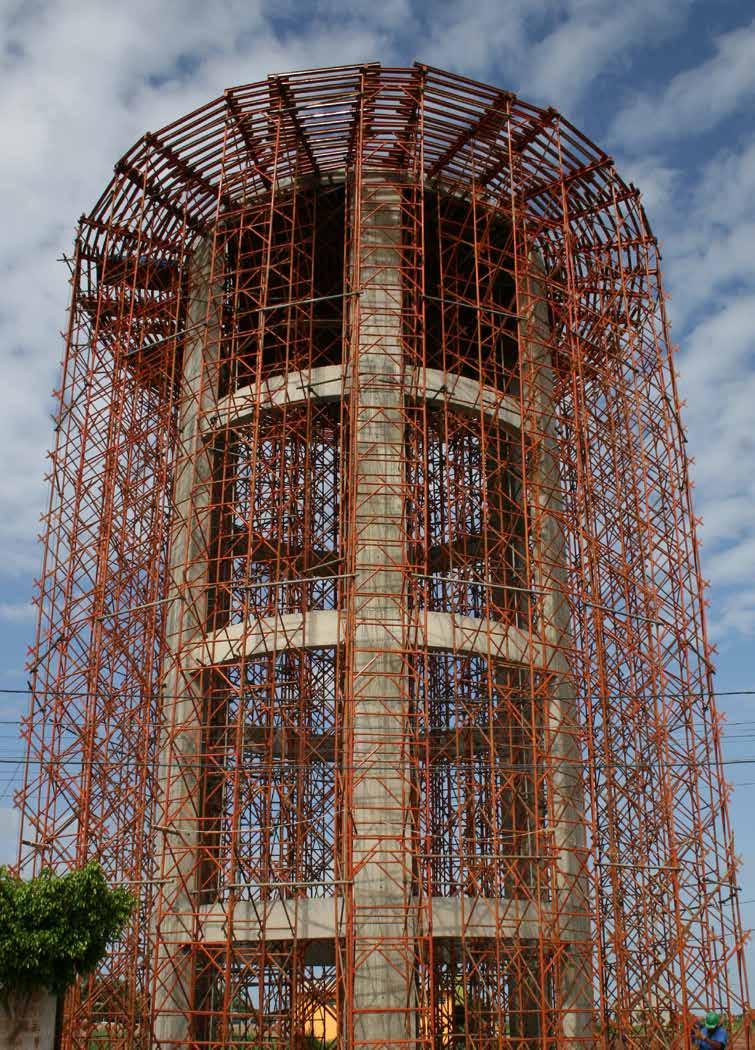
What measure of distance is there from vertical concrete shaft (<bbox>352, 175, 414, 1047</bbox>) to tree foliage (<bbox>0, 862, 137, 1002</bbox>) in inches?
167

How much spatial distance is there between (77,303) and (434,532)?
35.0 feet

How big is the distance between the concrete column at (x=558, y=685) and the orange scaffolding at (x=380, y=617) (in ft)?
0.32

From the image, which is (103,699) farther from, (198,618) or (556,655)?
(556,655)

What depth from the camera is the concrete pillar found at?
18.6 meters

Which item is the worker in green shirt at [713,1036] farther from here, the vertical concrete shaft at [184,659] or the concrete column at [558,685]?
the vertical concrete shaft at [184,659]

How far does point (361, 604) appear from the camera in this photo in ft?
71.7

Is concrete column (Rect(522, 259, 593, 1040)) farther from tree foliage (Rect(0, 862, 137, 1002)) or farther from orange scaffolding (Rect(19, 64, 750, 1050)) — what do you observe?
tree foliage (Rect(0, 862, 137, 1002))

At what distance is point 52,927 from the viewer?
1841 centimetres

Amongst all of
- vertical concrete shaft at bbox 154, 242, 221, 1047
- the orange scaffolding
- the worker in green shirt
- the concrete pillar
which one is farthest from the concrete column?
the concrete pillar

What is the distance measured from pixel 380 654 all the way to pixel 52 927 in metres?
7.12

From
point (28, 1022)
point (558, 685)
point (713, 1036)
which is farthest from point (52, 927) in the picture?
point (558, 685)

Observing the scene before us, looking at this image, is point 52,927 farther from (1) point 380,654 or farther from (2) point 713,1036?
(2) point 713,1036

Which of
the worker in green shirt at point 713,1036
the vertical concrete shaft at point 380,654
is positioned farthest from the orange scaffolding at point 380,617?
the worker in green shirt at point 713,1036

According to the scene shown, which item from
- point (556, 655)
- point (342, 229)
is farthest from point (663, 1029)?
point (342, 229)
